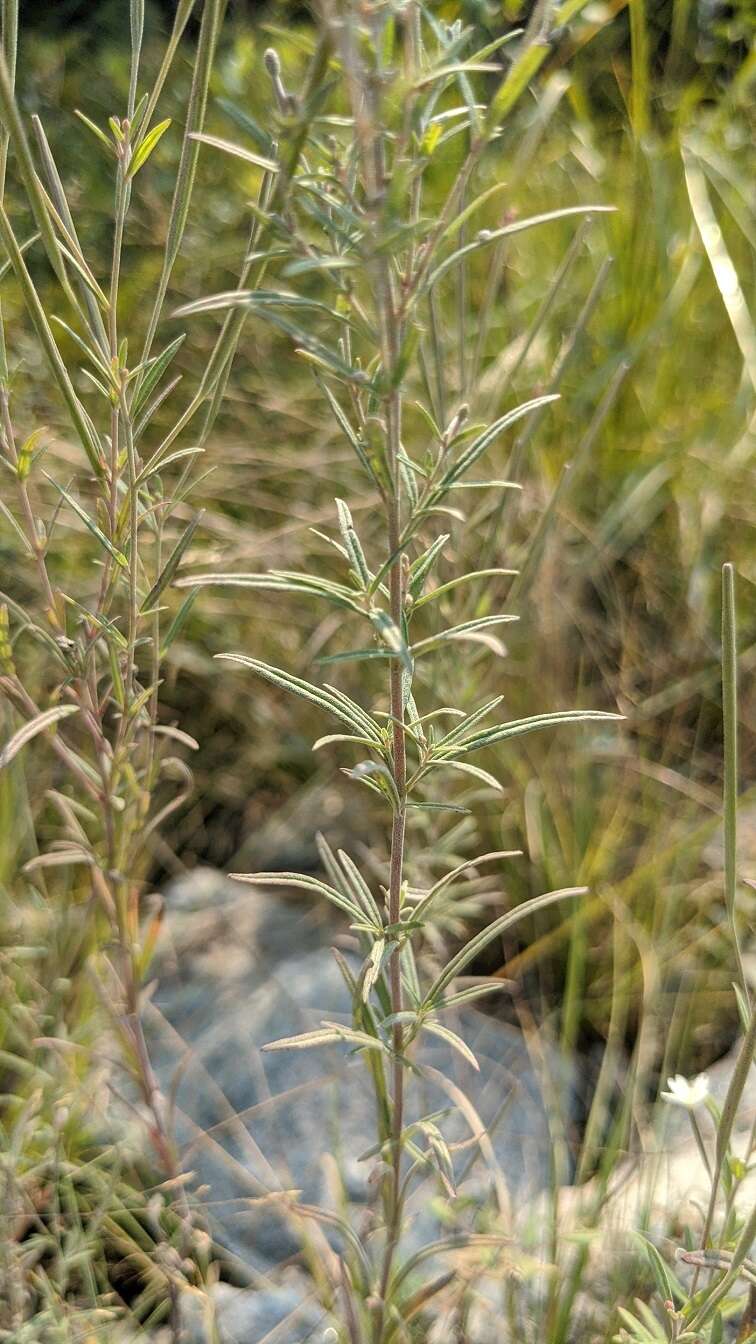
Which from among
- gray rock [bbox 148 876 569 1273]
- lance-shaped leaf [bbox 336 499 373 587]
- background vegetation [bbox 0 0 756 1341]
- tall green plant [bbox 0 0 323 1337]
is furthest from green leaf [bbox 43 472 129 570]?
gray rock [bbox 148 876 569 1273]

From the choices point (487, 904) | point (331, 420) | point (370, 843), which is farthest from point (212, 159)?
point (487, 904)

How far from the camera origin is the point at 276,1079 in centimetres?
116

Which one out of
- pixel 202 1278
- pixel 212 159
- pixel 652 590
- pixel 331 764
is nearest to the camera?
pixel 202 1278

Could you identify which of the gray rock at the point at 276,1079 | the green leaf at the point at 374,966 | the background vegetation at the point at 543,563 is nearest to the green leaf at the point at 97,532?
the green leaf at the point at 374,966

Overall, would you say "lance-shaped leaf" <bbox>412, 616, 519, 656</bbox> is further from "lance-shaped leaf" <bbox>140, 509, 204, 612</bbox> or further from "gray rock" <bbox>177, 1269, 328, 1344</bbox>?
"gray rock" <bbox>177, 1269, 328, 1344</bbox>

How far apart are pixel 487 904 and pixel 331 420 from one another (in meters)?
0.76

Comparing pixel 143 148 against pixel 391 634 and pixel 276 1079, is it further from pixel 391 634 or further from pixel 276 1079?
pixel 276 1079

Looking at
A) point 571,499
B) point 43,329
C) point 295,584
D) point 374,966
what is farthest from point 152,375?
point 571,499

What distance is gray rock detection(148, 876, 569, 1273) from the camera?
3.38 feet

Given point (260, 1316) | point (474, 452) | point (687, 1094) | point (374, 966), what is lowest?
point (260, 1316)

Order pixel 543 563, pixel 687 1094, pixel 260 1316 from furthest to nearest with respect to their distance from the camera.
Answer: pixel 543 563 → pixel 260 1316 → pixel 687 1094

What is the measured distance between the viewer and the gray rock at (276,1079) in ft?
3.38

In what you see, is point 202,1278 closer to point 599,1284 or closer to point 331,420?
point 599,1284

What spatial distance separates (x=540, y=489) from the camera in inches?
57.8
